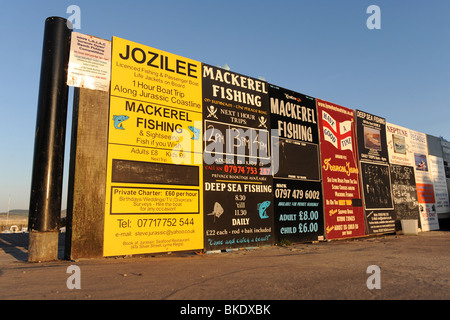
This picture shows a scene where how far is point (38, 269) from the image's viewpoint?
20.0 feet

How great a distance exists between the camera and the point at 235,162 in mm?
10633

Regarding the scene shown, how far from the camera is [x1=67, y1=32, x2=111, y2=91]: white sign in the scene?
8.17 meters

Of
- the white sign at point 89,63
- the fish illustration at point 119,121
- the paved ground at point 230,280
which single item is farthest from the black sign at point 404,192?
the white sign at point 89,63

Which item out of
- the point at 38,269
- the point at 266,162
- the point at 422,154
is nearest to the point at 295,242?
the point at 266,162

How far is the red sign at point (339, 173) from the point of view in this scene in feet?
45.4

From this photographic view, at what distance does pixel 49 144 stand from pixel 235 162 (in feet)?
17.6

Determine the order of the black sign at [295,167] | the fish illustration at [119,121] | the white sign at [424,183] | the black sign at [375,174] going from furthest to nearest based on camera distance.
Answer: the white sign at [424,183]
the black sign at [375,174]
the black sign at [295,167]
the fish illustration at [119,121]

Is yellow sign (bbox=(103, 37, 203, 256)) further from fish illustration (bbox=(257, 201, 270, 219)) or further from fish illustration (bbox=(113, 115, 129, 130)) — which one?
fish illustration (bbox=(257, 201, 270, 219))

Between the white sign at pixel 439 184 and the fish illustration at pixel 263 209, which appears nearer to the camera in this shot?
the fish illustration at pixel 263 209

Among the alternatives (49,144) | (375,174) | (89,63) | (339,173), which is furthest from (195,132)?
(375,174)

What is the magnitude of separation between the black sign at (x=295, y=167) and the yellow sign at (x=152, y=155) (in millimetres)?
3435

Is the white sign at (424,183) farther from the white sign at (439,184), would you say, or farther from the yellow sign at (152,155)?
the yellow sign at (152,155)

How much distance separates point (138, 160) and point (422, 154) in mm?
19240

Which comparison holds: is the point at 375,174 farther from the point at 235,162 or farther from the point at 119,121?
the point at 119,121
